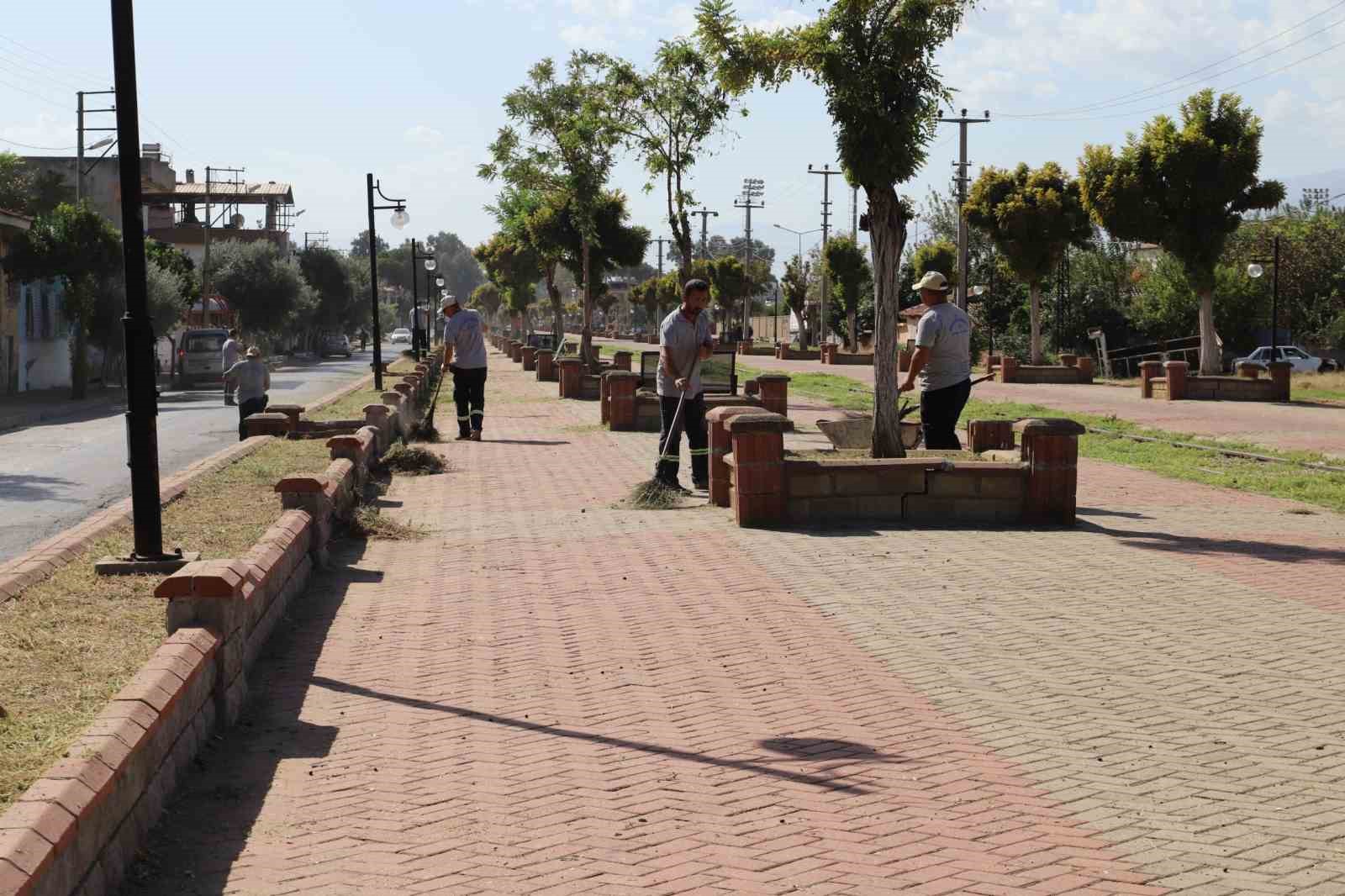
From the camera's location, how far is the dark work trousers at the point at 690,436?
43.2ft

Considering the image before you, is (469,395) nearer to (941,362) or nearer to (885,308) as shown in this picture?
(885,308)

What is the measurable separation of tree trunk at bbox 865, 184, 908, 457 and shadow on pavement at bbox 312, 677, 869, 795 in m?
6.72

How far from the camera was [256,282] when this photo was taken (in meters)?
70.2

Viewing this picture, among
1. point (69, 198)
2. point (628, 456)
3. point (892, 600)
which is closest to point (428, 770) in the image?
point (892, 600)

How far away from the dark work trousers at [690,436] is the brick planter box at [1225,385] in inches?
778

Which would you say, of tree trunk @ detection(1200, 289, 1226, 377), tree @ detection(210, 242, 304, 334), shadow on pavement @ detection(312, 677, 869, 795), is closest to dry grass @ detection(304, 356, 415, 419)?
shadow on pavement @ detection(312, 677, 869, 795)

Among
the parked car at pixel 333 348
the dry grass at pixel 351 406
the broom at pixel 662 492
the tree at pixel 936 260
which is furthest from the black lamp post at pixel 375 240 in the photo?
the parked car at pixel 333 348

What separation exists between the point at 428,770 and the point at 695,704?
4.36 feet

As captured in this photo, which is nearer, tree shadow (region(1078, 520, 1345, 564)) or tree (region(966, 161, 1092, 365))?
tree shadow (region(1078, 520, 1345, 564))

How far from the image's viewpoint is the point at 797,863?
453 centimetres

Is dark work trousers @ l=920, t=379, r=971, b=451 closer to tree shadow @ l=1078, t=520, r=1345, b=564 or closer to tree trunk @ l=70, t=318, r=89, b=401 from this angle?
tree shadow @ l=1078, t=520, r=1345, b=564

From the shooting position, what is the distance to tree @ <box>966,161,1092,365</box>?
4216 centimetres

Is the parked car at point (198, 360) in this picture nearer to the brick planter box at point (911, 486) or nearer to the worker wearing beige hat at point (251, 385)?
the worker wearing beige hat at point (251, 385)

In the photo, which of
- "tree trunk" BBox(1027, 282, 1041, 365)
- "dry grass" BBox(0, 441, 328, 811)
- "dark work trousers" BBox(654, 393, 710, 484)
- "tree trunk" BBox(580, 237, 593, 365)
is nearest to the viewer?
"dry grass" BBox(0, 441, 328, 811)
